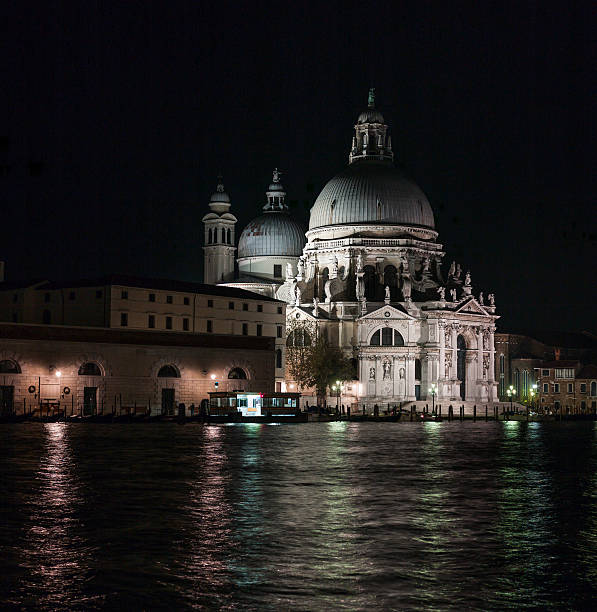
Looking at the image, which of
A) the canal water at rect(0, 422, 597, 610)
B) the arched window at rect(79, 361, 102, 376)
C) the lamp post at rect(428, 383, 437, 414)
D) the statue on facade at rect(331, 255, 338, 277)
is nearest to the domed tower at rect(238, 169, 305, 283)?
the statue on facade at rect(331, 255, 338, 277)

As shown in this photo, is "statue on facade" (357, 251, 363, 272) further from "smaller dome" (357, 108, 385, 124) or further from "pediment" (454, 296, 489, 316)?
"smaller dome" (357, 108, 385, 124)

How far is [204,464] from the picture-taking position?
34688 mm

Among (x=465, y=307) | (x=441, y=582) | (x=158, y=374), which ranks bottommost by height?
(x=441, y=582)

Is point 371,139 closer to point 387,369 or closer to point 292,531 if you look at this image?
point 387,369

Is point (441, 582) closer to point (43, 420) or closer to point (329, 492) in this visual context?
point (329, 492)

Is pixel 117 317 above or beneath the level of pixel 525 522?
above

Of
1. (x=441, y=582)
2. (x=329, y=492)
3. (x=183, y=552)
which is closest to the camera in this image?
(x=441, y=582)

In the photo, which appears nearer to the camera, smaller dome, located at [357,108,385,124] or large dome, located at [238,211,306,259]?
smaller dome, located at [357,108,385,124]

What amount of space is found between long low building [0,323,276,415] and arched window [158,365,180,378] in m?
0.05

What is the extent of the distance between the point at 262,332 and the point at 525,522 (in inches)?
2351

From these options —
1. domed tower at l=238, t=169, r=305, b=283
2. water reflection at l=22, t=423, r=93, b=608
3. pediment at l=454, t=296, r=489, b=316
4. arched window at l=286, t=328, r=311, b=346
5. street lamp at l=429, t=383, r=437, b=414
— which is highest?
domed tower at l=238, t=169, r=305, b=283

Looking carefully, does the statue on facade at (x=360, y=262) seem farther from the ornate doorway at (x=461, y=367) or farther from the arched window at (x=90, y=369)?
the arched window at (x=90, y=369)

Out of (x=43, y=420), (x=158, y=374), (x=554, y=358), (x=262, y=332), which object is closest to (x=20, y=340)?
(x=43, y=420)

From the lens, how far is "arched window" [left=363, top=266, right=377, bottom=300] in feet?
313
